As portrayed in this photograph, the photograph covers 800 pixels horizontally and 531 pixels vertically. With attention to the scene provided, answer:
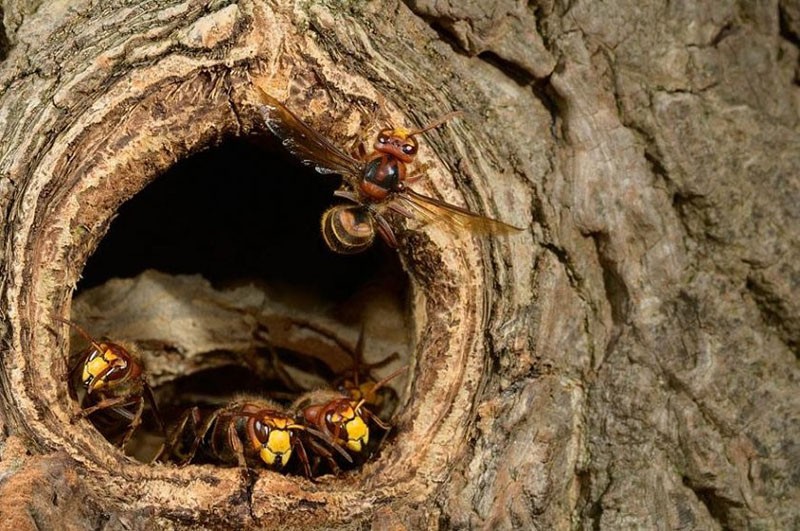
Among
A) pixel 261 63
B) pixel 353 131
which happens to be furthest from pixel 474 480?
pixel 261 63

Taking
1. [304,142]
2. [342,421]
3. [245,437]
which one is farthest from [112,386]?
[304,142]

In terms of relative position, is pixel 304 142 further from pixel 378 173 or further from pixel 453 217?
pixel 453 217

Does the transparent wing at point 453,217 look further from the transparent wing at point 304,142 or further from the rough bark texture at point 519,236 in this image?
the transparent wing at point 304,142

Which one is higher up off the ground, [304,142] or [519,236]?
[519,236]

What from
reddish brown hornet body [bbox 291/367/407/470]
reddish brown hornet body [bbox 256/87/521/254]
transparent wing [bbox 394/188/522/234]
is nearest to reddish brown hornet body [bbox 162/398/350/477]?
reddish brown hornet body [bbox 291/367/407/470]

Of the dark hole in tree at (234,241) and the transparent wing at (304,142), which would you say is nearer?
the transparent wing at (304,142)

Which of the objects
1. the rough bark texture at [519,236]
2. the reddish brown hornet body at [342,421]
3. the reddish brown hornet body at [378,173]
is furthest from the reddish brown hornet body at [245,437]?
the reddish brown hornet body at [378,173]
